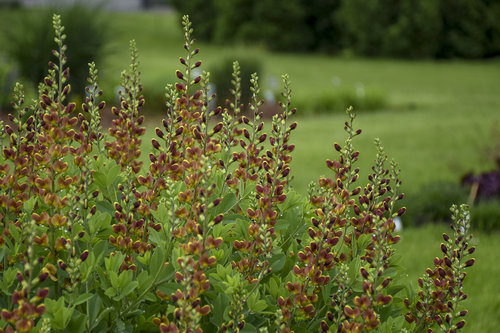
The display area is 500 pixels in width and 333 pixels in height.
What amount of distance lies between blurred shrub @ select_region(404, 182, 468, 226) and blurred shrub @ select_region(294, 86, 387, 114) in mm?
7380

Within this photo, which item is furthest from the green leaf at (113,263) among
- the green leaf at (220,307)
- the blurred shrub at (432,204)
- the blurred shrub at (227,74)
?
the blurred shrub at (227,74)

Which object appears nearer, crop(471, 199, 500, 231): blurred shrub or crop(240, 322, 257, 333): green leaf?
crop(240, 322, 257, 333): green leaf

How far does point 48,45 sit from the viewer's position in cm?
1091

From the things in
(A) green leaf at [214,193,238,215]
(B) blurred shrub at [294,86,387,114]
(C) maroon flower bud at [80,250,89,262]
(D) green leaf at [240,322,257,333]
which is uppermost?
(B) blurred shrub at [294,86,387,114]

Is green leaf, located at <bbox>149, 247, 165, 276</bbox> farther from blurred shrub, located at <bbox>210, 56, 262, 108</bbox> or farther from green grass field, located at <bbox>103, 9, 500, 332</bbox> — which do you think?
blurred shrub, located at <bbox>210, 56, 262, 108</bbox>

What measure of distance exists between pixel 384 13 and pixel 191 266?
78.4 ft

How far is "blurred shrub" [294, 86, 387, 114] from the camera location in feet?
46.6

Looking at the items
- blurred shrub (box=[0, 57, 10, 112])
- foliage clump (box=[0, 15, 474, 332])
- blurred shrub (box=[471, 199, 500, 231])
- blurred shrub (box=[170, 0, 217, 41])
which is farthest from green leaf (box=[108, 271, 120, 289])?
blurred shrub (box=[170, 0, 217, 41])

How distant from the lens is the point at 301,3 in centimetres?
2625

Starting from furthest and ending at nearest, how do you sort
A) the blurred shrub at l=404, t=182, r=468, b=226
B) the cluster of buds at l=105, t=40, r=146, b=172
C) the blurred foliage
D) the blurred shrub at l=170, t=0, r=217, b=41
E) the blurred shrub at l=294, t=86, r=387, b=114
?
the blurred shrub at l=170, t=0, r=217, b=41
the blurred foliage
the blurred shrub at l=294, t=86, r=387, b=114
the blurred shrub at l=404, t=182, r=468, b=226
the cluster of buds at l=105, t=40, r=146, b=172

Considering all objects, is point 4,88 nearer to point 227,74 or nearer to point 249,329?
point 227,74

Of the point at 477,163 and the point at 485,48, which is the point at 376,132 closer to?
the point at 477,163

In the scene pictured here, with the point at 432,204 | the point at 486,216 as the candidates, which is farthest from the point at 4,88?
the point at 486,216

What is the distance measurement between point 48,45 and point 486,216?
7.73 meters
